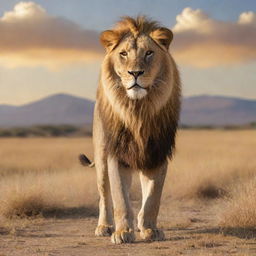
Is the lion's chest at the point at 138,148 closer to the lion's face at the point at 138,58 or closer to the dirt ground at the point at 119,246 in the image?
the lion's face at the point at 138,58

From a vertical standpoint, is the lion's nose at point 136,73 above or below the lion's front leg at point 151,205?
above

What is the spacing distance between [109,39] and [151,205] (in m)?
1.82

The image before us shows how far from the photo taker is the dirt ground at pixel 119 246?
20.3 feet

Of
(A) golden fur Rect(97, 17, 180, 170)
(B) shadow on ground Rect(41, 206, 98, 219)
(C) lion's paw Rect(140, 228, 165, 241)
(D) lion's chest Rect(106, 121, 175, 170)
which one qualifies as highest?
(A) golden fur Rect(97, 17, 180, 170)

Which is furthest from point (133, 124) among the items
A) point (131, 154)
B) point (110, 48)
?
point (110, 48)

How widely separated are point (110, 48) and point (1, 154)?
19403 millimetres

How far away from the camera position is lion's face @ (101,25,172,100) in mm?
5949

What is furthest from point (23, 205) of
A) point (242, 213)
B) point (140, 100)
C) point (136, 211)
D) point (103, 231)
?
point (140, 100)

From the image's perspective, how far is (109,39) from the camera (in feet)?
20.9

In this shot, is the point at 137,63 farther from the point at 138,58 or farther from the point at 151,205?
the point at 151,205

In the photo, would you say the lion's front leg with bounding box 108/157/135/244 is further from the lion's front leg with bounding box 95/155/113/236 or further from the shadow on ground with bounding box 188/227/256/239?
the shadow on ground with bounding box 188/227/256/239

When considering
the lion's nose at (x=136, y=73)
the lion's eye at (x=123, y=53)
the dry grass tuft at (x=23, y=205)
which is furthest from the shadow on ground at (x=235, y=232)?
the dry grass tuft at (x=23, y=205)

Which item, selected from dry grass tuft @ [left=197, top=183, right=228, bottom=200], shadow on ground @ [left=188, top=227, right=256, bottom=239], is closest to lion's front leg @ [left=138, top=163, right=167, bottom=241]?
shadow on ground @ [left=188, top=227, right=256, bottom=239]

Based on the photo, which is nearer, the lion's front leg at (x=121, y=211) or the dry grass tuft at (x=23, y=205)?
the lion's front leg at (x=121, y=211)
